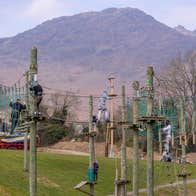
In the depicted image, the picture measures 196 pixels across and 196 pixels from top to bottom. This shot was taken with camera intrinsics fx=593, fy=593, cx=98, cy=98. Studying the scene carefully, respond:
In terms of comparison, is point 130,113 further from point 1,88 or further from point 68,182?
point 1,88

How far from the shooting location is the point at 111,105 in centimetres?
3997

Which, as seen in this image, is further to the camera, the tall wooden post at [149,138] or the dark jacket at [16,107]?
the dark jacket at [16,107]

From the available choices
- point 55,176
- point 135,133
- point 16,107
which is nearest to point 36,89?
point 16,107

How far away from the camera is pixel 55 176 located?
112ft

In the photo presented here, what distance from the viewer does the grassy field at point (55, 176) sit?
29.3 meters

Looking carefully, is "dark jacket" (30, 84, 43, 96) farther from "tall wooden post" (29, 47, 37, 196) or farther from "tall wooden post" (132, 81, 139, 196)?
"tall wooden post" (132, 81, 139, 196)

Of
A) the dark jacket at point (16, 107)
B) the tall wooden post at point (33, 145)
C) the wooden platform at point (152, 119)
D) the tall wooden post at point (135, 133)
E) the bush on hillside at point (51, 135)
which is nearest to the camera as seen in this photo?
the tall wooden post at point (33, 145)

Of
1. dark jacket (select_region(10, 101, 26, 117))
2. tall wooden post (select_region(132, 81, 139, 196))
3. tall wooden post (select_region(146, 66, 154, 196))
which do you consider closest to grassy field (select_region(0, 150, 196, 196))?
tall wooden post (select_region(132, 81, 139, 196))

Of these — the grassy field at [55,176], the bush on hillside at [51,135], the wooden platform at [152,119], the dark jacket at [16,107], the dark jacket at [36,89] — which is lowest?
the grassy field at [55,176]

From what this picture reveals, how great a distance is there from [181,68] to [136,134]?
56251 millimetres

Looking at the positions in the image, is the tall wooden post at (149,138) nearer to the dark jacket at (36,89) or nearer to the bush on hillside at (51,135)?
the dark jacket at (36,89)

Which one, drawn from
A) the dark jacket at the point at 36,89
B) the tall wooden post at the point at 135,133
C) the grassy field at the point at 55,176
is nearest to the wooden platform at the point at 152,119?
the tall wooden post at the point at 135,133

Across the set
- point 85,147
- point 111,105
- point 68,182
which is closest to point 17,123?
point 68,182

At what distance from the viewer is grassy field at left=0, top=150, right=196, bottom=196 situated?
2927cm
